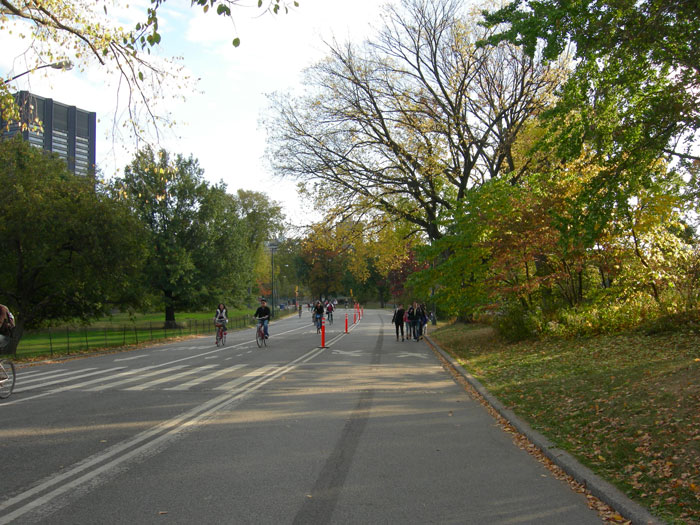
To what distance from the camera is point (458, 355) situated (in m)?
18.0

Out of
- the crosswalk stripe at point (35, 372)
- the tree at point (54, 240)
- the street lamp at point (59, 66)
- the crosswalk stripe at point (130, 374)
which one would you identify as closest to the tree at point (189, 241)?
the tree at point (54, 240)

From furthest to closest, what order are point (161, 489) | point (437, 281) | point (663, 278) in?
Result: point (437, 281), point (663, 278), point (161, 489)

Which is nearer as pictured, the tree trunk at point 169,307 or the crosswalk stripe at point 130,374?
the crosswalk stripe at point 130,374

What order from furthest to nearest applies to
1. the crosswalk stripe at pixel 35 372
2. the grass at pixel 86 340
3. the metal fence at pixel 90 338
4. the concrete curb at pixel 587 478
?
1. the metal fence at pixel 90 338
2. the grass at pixel 86 340
3. the crosswalk stripe at pixel 35 372
4. the concrete curb at pixel 587 478

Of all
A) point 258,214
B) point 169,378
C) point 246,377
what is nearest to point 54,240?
point 169,378

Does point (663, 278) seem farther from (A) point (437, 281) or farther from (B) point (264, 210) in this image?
(B) point (264, 210)

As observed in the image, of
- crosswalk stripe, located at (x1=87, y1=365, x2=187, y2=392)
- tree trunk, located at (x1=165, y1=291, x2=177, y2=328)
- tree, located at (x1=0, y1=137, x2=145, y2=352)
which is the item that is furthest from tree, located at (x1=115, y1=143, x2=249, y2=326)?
crosswalk stripe, located at (x1=87, y1=365, x2=187, y2=392)

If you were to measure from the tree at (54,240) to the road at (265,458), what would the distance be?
10567 millimetres

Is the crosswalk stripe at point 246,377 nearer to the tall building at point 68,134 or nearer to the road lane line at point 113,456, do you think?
the road lane line at point 113,456

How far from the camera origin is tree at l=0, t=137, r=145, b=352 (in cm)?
2019

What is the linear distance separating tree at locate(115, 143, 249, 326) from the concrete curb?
3528 cm

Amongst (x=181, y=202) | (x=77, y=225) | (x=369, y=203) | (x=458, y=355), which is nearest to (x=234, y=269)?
(x=181, y=202)

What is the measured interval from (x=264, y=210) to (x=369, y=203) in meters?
49.1

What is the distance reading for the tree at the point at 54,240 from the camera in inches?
795
